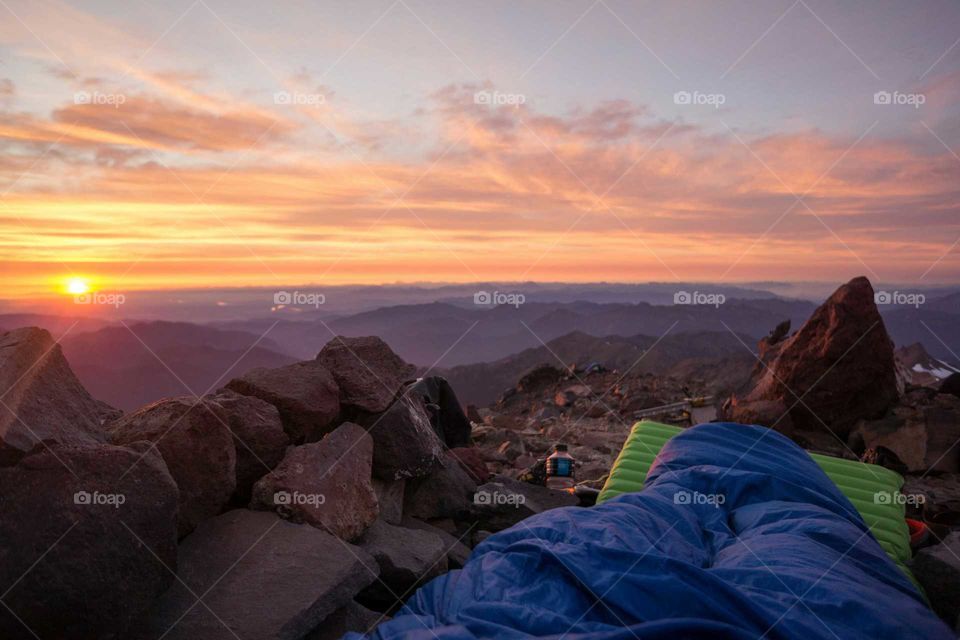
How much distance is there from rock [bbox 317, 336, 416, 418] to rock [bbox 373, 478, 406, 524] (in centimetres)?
56

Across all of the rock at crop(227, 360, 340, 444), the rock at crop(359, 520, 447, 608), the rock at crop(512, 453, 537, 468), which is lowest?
the rock at crop(359, 520, 447, 608)

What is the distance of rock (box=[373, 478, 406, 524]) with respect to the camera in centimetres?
496

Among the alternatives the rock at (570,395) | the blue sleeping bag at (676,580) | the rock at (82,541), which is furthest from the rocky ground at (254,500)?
the rock at (570,395)

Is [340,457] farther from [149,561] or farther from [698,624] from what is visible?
A: [698,624]

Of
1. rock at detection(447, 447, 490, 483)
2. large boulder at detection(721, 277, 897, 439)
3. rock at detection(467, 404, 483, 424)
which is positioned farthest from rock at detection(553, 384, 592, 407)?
rock at detection(447, 447, 490, 483)

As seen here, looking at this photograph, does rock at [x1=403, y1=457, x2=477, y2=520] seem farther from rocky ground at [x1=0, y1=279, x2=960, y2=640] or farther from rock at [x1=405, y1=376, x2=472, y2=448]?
rock at [x1=405, y1=376, x2=472, y2=448]

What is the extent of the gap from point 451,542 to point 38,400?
280cm

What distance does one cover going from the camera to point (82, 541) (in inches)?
116

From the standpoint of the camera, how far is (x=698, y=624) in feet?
8.95

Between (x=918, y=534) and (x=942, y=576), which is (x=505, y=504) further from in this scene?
(x=918, y=534)

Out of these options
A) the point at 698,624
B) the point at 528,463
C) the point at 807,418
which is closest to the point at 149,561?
the point at 698,624

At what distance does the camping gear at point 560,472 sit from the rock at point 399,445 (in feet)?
5.33

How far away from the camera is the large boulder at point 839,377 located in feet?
27.9

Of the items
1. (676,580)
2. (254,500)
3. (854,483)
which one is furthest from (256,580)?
(854,483)
